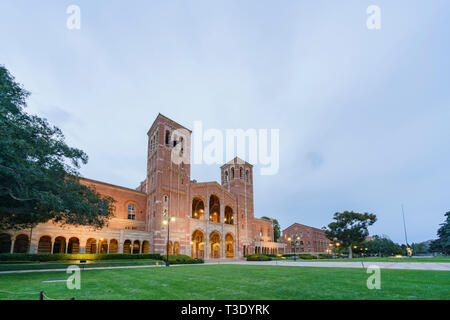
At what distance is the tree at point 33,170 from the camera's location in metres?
15.0

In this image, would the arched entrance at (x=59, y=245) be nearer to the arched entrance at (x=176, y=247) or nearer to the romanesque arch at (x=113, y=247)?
the romanesque arch at (x=113, y=247)

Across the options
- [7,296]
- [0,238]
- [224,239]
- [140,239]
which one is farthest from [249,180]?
[7,296]

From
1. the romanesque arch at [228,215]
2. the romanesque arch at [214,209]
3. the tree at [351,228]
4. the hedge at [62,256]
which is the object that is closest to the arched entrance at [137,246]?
the hedge at [62,256]

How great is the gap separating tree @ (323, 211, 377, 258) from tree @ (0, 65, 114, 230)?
5540 cm

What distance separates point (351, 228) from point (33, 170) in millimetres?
63227

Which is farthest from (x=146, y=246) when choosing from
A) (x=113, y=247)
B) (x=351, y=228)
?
(x=351, y=228)

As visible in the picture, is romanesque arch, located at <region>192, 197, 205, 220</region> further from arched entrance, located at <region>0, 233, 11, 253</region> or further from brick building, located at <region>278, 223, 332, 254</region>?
brick building, located at <region>278, 223, 332, 254</region>

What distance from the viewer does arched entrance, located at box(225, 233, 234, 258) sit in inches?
2041

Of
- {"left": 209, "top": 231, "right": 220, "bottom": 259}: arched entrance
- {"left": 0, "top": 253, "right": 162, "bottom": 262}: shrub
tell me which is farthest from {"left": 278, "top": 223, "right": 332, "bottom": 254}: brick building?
{"left": 0, "top": 253, "right": 162, "bottom": 262}: shrub

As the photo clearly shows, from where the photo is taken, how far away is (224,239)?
49594 mm

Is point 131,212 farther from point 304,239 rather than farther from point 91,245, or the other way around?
point 304,239
